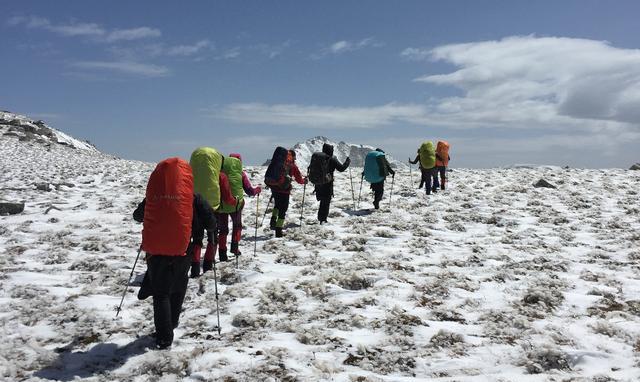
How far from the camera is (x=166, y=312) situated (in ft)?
18.5

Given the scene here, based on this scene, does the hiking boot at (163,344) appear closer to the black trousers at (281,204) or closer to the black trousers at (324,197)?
the black trousers at (281,204)

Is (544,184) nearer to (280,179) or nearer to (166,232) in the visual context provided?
(280,179)

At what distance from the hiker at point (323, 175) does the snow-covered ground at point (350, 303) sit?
0.77 meters

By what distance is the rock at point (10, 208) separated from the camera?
1359 centimetres

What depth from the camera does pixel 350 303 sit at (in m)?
7.17

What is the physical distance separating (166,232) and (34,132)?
5501cm

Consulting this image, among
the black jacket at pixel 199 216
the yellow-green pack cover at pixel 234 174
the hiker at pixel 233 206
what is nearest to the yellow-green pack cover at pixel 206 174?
the hiker at pixel 233 206

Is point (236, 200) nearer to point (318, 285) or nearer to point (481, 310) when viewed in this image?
point (318, 285)

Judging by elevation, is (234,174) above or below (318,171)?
below

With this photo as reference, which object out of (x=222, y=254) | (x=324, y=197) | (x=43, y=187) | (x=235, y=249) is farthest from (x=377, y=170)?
(x=43, y=187)

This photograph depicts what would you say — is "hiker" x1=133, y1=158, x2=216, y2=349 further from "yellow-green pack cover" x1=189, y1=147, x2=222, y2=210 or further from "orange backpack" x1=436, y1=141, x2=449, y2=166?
"orange backpack" x1=436, y1=141, x2=449, y2=166

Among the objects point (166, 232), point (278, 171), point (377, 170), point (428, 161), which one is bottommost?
point (166, 232)

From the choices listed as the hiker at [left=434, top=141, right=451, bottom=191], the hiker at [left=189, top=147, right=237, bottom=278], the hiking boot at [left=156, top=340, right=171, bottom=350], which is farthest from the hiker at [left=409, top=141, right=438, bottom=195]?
the hiking boot at [left=156, top=340, right=171, bottom=350]

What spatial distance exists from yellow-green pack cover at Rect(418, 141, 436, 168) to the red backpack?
51.4 ft
